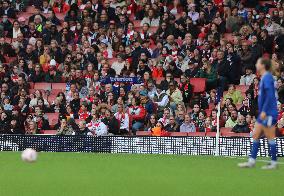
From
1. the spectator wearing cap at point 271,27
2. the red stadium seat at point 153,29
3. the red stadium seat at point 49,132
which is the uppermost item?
the red stadium seat at point 153,29

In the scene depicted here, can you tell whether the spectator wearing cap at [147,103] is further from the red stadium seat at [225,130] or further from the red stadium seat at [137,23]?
the red stadium seat at [137,23]

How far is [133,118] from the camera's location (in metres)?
24.8

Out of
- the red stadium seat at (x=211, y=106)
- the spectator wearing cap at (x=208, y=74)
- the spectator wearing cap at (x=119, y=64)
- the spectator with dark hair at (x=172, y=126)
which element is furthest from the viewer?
the spectator wearing cap at (x=119, y=64)

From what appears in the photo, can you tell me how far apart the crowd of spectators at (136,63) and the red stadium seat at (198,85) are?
0.17 metres

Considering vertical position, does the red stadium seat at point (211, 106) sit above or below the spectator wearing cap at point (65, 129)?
above

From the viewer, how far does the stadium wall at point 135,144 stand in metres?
21.9

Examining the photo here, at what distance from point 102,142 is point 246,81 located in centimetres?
457

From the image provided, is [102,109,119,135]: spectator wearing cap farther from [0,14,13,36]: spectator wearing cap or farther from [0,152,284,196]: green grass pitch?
[0,14,13,36]: spectator wearing cap

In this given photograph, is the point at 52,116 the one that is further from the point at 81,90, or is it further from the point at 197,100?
the point at 197,100

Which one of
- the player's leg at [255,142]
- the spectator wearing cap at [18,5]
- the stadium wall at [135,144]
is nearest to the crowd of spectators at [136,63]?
the spectator wearing cap at [18,5]

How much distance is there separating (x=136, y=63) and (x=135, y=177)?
11.3 m

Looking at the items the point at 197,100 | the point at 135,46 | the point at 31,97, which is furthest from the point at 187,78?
the point at 31,97

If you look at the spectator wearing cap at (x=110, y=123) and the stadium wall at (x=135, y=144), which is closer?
the stadium wall at (x=135, y=144)

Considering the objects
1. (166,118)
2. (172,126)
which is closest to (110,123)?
(166,118)
